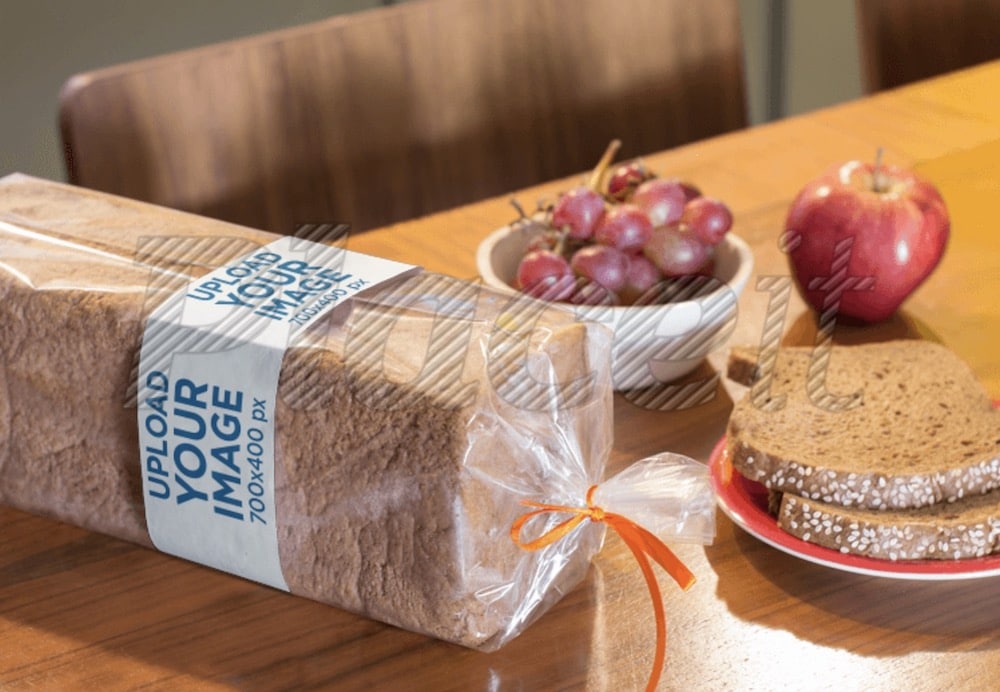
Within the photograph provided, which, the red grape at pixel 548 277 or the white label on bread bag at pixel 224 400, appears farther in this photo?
the red grape at pixel 548 277

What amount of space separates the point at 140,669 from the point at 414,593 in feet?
0.54

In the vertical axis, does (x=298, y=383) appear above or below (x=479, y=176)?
above

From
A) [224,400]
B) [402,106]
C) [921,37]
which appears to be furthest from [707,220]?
[921,37]

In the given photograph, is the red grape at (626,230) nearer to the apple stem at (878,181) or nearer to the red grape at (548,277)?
the red grape at (548,277)

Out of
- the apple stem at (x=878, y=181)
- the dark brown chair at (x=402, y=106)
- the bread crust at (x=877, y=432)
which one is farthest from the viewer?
the dark brown chair at (x=402, y=106)

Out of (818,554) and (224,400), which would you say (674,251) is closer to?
(818,554)

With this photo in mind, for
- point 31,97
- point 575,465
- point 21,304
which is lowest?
point 31,97

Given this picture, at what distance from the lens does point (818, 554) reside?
838 millimetres

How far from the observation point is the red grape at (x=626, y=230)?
41.6 inches

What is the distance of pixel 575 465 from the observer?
32.0 inches

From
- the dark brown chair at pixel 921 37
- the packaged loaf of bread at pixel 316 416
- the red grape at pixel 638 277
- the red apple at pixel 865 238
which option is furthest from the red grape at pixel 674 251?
the dark brown chair at pixel 921 37

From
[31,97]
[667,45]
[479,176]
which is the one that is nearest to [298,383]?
[479,176]

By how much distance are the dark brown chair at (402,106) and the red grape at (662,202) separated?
53 cm

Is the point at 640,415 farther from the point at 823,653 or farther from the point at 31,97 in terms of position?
the point at 31,97
